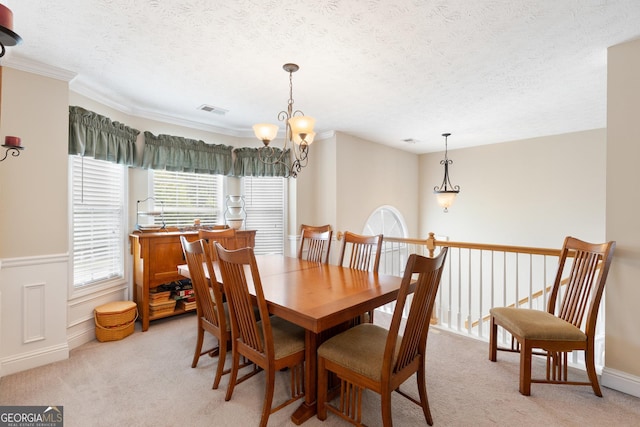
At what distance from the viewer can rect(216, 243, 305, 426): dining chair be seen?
1.72 m

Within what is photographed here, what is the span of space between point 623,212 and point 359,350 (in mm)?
2259

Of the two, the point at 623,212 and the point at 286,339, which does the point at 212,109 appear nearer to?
the point at 286,339

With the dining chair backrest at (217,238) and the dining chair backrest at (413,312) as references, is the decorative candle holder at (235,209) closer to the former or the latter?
the dining chair backrest at (217,238)

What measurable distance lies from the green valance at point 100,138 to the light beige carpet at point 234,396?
1.97 metres

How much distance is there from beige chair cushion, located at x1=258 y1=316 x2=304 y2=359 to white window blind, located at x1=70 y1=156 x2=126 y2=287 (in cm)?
233

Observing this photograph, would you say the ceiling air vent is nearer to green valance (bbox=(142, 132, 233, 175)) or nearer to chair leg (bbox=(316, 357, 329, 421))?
green valance (bbox=(142, 132, 233, 175))

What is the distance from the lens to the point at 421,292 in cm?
156

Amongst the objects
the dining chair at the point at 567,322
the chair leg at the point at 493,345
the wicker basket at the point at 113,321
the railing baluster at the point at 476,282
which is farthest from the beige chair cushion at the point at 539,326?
the wicker basket at the point at 113,321

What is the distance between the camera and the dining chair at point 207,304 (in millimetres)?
2109

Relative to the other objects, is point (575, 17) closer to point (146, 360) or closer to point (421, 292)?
point (421, 292)

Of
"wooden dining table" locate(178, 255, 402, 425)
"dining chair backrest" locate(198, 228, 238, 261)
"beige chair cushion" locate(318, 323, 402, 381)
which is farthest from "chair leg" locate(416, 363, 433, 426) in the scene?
"dining chair backrest" locate(198, 228, 238, 261)

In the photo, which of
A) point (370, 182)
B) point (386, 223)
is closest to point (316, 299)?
point (370, 182)

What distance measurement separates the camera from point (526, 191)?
496 cm

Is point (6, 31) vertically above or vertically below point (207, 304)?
above
